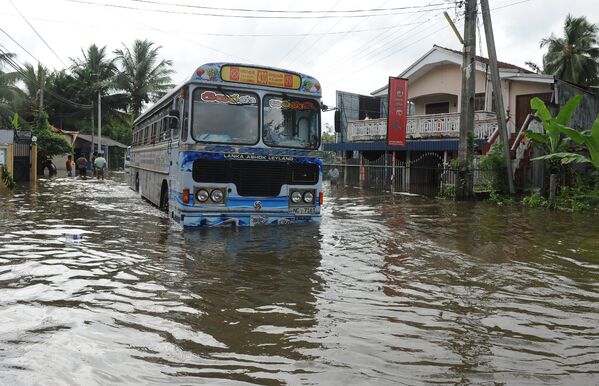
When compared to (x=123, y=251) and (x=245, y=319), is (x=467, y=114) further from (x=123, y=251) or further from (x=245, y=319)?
(x=245, y=319)

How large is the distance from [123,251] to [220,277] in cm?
236

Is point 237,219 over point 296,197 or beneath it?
beneath

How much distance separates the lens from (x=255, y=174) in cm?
959

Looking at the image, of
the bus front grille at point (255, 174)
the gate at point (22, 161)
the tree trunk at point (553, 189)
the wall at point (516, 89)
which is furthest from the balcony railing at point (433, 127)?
the gate at point (22, 161)

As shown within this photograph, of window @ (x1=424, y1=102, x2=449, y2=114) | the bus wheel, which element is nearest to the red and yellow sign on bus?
the bus wheel

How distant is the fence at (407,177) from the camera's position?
755 inches

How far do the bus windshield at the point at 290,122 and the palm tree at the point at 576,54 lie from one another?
36.5m

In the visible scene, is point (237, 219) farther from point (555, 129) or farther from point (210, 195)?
point (555, 129)

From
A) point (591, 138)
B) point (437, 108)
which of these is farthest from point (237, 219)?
point (437, 108)

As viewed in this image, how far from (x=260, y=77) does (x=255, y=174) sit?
1.82 meters

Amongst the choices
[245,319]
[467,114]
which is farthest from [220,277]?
[467,114]

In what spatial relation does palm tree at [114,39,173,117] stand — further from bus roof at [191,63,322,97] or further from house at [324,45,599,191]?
bus roof at [191,63,322,97]

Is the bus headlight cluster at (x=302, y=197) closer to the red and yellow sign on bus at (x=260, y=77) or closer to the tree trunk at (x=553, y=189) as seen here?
the red and yellow sign on bus at (x=260, y=77)

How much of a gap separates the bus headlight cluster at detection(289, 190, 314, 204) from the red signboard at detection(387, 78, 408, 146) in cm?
1216
